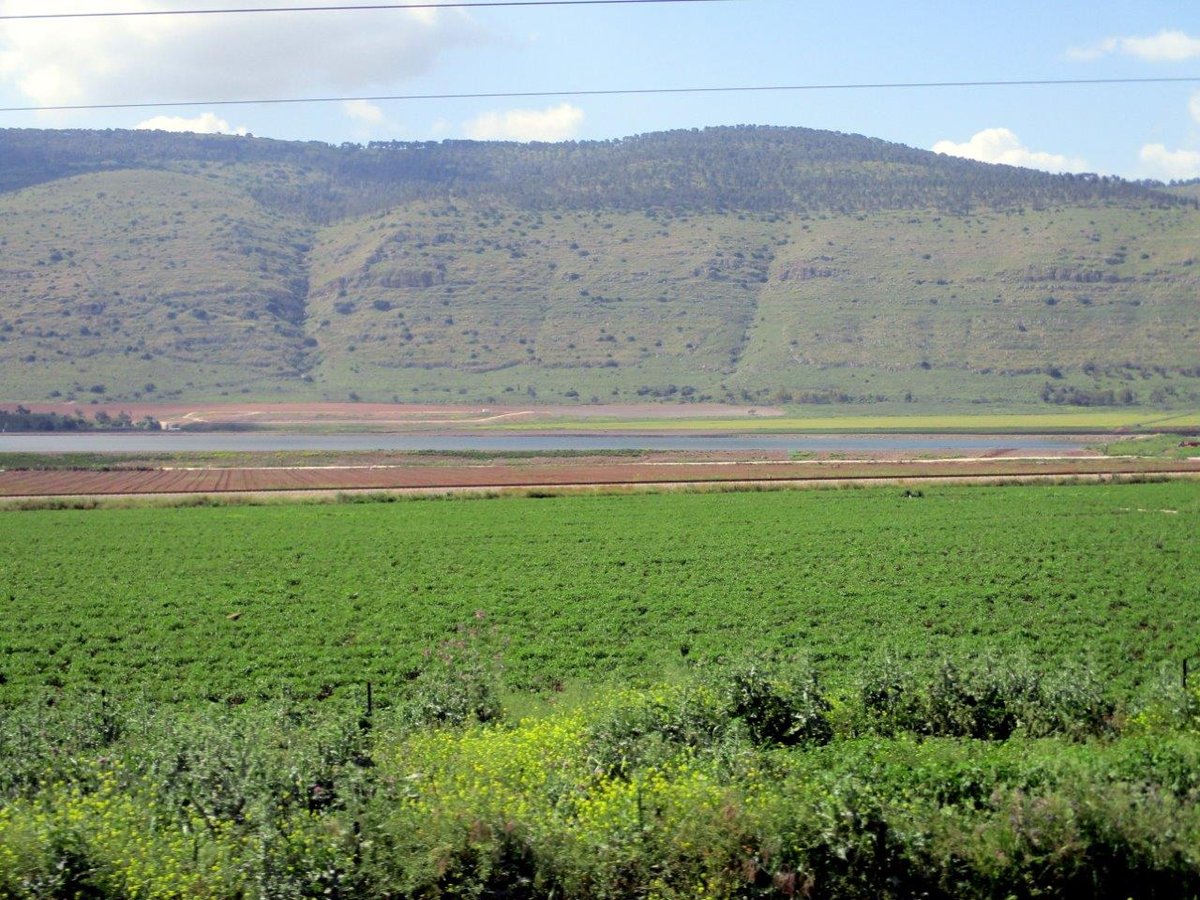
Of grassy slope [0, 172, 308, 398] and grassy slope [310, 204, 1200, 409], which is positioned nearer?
grassy slope [310, 204, 1200, 409]

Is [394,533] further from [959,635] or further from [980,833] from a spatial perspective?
[980,833]

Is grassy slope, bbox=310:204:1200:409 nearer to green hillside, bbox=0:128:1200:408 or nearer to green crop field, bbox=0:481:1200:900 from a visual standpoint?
green hillside, bbox=0:128:1200:408

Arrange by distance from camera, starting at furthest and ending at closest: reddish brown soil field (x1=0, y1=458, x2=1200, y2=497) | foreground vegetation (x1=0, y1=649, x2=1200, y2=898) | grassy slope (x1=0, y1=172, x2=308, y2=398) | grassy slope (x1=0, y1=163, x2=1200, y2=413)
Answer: grassy slope (x1=0, y1=172, x2=308, y2=398), grassy slope (x1=0, y1=163, x2=1200, y2=413), reddish brown soil field (x1=0, y1=458, x2=1200, y2=497), foreground vegetation (x1=0, y1=649, x2=1200, y2=898)

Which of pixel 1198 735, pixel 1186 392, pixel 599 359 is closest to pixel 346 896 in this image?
pixel 1198 735

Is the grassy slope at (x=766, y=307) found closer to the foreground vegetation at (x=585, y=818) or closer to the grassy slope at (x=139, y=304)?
the grassy slope at (x=139, y=304)

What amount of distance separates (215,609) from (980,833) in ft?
57.1

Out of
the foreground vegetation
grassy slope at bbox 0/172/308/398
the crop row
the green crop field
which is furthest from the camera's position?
grassy slope at bbox 0/172/308/398

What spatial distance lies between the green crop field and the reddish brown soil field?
76.5 feet

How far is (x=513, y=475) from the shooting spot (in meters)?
55.2

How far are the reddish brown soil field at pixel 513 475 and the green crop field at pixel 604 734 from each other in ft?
76.5

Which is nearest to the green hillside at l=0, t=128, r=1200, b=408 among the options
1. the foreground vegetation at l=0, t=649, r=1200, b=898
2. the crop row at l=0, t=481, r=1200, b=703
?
the crop row at l=0, t=481, r=1200, b=703

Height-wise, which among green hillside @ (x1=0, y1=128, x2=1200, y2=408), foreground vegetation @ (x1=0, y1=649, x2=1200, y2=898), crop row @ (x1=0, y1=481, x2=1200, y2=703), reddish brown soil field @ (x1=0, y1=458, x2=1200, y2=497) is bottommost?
reddish brown soil field @ (x1=0, y1=458, x2=1200, y2=497)

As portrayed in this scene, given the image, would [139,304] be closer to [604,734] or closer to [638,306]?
[638,306]

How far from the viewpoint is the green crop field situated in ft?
30.0
